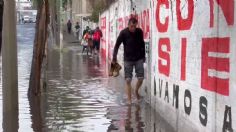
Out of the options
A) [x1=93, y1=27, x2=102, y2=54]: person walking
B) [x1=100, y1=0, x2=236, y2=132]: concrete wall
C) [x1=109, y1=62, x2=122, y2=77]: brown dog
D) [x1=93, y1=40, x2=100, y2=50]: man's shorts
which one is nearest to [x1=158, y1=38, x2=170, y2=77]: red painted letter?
[x1=100, y1=0, x2=236, y2=132]: concrete wall

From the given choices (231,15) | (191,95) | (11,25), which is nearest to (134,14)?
(11,25)

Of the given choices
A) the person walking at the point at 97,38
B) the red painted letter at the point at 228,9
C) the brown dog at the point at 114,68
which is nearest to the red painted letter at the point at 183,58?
the red painted letter at the point at 228,9

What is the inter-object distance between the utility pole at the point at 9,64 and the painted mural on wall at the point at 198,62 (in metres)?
2.59

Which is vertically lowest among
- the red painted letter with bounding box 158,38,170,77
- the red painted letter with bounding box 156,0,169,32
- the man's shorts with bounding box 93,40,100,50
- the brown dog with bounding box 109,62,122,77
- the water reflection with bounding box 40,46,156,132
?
the water reflection with bounding box 40,46,156,132

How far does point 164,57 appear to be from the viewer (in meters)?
11.0

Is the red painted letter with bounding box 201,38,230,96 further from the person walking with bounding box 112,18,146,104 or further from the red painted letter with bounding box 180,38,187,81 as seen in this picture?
the person walking with bounding box 112,18,146,104

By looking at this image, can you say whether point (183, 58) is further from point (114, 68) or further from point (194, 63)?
point (114, 68)

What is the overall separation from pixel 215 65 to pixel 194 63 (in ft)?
3.68

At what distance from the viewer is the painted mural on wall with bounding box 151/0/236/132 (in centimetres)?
686

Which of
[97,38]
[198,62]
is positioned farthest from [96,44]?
[198,62]

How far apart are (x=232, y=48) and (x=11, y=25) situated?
5168 millimetres

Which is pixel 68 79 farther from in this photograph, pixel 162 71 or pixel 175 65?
pixel 175 65

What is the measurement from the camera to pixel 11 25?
1084 centimetres

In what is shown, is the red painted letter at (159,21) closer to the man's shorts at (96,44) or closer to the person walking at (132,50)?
the person walking at (132,50)
